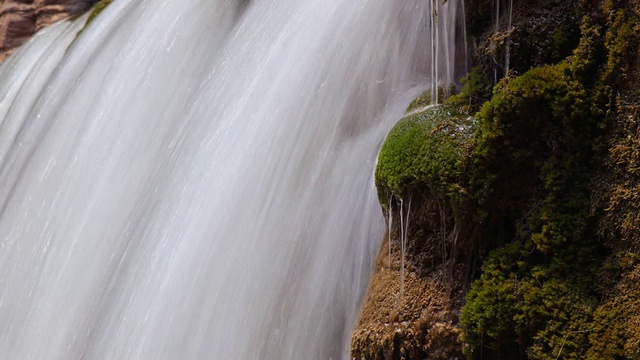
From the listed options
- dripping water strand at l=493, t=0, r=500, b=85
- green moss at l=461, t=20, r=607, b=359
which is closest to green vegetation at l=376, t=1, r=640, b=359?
green moss at l=461, t=20, r=607, b=359

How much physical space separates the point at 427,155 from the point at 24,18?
293 inches

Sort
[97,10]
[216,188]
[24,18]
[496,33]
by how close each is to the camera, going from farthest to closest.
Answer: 1. [24,18]
2. [97,10]
3. [216,188]
4. [496,33]

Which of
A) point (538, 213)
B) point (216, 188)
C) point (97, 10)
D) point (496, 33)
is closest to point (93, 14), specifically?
point (97, 10)

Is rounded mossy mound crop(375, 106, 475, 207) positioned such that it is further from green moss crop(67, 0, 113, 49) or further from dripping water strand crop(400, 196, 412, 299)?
green moss crop(67, 0, 113, 49)

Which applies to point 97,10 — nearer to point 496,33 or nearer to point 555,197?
point 496,33

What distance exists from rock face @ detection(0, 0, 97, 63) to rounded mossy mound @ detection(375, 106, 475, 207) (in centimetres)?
647

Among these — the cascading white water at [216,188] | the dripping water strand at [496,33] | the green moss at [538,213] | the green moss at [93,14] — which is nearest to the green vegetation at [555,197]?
the green moss at [538,213]

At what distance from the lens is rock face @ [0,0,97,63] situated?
8.91 metres

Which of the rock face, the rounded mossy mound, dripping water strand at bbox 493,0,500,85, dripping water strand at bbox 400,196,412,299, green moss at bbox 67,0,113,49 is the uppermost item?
the rock face

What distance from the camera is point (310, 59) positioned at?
4570mm

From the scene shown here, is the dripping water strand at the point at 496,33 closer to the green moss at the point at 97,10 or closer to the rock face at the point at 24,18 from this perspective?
the green moss at the point at 97,10

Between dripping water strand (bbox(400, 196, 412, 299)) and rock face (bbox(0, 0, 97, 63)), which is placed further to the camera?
rock face (bbox(0, 0, 97, 63))

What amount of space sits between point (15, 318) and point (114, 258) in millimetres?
1014

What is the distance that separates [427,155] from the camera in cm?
323
